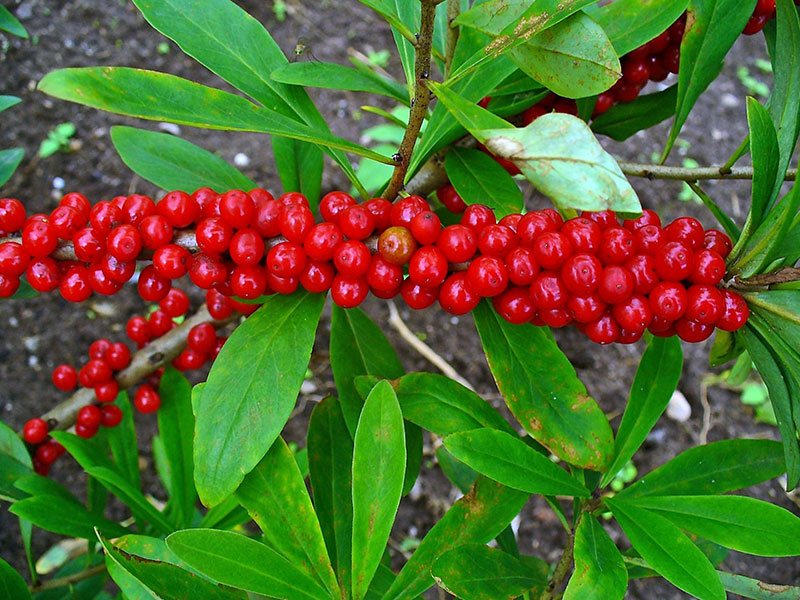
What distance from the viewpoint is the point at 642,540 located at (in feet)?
3.38

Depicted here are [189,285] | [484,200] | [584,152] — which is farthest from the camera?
[189,285]

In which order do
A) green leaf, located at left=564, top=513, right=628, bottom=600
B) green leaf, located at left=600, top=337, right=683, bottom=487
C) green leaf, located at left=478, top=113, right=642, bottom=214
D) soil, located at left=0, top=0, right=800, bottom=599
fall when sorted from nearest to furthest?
green leaf, located at left=478, top=113, right=642, bottom=214
green leaf, located at left=564, top=513, right=628, bottom=600
green leaf, located at left=600, top=337, right=683, bottom=487
soil, located at left=0, top=0, right=800, bottom=599

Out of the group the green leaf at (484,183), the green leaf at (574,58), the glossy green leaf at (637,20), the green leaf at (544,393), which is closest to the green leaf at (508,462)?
the green leaf at (544,393)

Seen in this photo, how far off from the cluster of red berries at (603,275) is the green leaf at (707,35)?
0.33 metres

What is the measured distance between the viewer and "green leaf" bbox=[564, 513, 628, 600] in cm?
95

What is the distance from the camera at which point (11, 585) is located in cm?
110

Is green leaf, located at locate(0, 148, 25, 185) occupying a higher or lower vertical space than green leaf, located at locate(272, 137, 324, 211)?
lower

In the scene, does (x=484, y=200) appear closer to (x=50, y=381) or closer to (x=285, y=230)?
(x=285, y=230)

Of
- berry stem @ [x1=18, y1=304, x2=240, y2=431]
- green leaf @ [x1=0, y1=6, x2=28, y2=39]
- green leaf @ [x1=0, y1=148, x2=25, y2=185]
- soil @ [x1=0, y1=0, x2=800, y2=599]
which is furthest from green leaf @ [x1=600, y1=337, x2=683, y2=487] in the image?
green leaf @ [x1=0, y1=6, x2=28, y2=39]

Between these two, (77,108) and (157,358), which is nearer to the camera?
(157,358)

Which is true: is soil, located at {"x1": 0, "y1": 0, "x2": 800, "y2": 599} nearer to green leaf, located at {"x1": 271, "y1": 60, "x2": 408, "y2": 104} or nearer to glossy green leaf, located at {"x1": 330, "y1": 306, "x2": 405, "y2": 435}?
glossy green leaf, located at {"x1": 330, "y1": 306, "x2": 405, "y2": 435}

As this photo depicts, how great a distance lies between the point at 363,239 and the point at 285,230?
0.12m

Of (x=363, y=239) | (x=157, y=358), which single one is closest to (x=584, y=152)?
(x=363, y=239)

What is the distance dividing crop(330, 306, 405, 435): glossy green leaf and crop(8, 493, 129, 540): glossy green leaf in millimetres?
575
